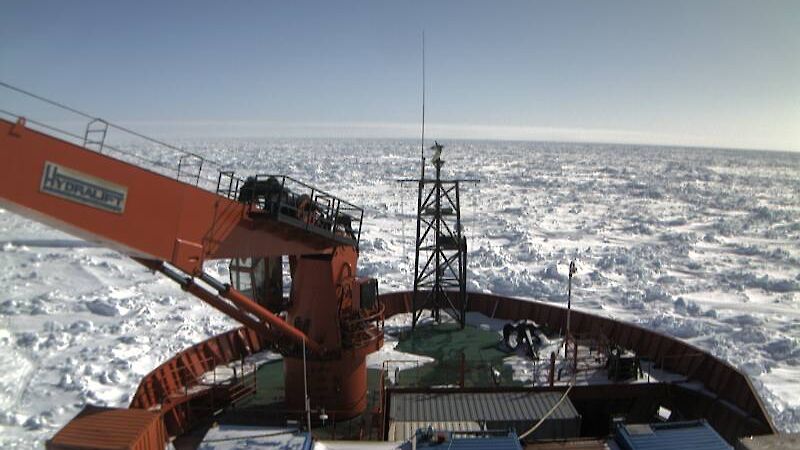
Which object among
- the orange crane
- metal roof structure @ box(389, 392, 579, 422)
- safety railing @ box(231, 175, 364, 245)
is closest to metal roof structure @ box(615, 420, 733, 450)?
metal roof structure @ box(389, 392, 579, 422)

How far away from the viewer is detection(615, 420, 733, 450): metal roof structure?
8719mm

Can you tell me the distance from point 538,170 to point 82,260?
266 ft

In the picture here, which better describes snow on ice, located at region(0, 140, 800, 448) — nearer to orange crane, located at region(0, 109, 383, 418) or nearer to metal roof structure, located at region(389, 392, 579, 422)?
metal roof structure, located at region(389, 392, 579, 422)

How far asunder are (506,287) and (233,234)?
780 inches

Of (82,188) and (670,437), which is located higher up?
(82,188)

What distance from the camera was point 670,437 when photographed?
9016 millimetres

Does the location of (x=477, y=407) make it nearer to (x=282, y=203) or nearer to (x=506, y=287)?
(x=282, y=203)

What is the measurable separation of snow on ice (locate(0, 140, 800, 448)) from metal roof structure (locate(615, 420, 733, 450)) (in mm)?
7852

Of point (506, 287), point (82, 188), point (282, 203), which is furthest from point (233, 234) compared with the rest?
point (506, 287)

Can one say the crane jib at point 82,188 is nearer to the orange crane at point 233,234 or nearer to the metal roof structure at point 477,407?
the orange crane at point 233,234

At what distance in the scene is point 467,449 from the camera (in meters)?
8.51

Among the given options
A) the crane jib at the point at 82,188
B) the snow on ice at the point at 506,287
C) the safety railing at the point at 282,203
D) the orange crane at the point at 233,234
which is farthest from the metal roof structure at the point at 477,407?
the crane jib at the point at 82,188

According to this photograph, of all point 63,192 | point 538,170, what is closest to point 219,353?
point 63,192

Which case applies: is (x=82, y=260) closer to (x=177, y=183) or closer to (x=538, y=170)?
(x=177, y=183)
